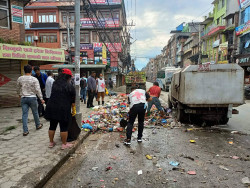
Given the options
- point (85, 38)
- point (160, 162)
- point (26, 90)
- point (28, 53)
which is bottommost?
point (160, 162)

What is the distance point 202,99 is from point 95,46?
31.6 metres

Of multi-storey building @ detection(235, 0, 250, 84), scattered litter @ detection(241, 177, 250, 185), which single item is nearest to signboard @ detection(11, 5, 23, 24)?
scattered litter @ detection(241, 177, 250, 185)

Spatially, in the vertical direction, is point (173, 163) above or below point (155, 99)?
below

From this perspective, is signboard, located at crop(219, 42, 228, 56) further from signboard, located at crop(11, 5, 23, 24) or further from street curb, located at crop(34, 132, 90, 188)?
street curb, located at crop(34, 132, 90, 188)

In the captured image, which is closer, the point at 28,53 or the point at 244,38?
the point at 28,53

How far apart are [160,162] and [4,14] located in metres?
11.4

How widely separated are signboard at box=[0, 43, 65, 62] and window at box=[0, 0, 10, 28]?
100 inches

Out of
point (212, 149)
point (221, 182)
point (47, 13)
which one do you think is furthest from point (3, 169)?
point (47, 13)

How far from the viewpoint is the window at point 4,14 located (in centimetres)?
1013

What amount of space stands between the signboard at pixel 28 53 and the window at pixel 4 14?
2545 millimetres

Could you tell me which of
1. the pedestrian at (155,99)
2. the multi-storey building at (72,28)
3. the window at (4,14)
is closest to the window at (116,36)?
the multi-storey building at (72,28)

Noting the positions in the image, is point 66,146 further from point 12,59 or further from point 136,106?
point 12,59

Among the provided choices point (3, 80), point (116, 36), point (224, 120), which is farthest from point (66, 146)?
point (116, 36)

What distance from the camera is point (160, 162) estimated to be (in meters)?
3.82
